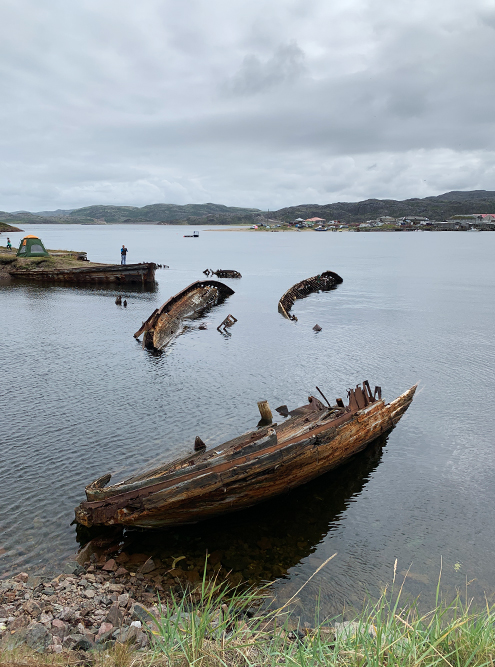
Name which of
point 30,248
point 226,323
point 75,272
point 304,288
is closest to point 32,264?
point 30,248

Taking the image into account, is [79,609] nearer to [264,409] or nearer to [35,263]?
[264,409]

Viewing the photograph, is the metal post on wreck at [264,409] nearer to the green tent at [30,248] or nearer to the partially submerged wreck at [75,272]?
the partially submerged wreck at [75,272]

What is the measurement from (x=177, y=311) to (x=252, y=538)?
28.9 metres

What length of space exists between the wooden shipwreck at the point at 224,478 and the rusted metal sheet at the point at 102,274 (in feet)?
157

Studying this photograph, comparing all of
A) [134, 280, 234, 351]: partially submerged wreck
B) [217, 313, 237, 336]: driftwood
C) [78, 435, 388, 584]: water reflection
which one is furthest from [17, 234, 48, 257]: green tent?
[78, 435, 388, 584]: water reflection

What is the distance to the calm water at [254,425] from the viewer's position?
10281mm

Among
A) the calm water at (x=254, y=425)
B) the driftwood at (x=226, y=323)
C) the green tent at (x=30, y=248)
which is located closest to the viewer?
the calm water at (x=254, y=425)

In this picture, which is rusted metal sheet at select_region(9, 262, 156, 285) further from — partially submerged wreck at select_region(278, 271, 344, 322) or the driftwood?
the driftwood

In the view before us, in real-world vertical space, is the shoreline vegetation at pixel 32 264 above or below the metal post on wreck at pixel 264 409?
above

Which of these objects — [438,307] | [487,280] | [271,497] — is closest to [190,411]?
[271,497]

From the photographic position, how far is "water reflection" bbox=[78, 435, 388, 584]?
9812 mm

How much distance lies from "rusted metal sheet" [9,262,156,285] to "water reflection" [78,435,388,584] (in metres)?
48.7

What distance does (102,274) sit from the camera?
57281 millimetres

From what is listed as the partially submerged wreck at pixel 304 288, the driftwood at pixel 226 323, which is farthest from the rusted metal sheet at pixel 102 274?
the driftwood at pixel 226 323
